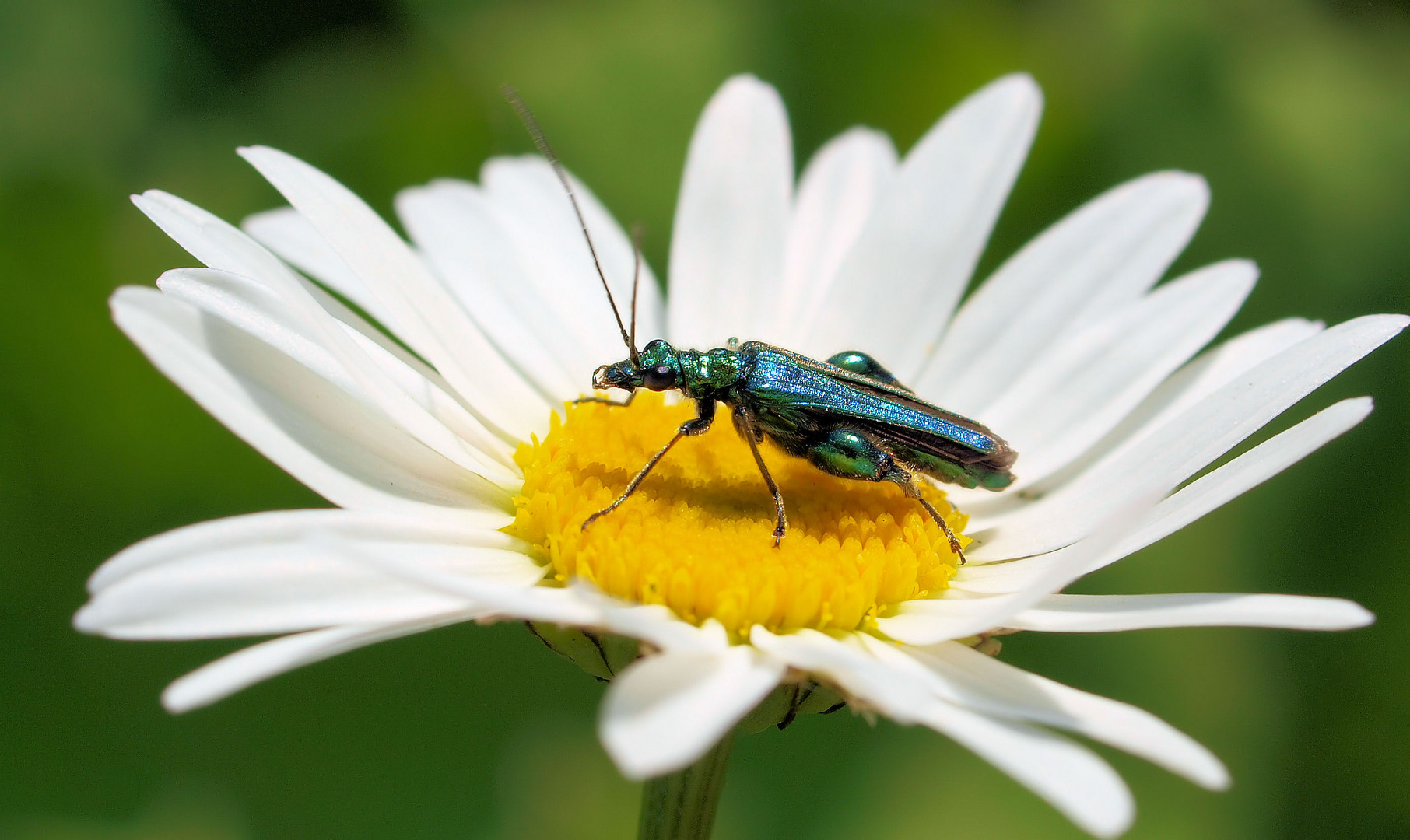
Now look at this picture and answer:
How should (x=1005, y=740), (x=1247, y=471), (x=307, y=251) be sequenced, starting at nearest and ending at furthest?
(x=1005, y=740), (x=1247, y=471), (x=307, y=251)

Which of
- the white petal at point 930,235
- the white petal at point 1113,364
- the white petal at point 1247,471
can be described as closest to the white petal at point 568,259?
the white petal at point 930,235

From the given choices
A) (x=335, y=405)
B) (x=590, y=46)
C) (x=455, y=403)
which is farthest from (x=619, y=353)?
(x=590, y=46)

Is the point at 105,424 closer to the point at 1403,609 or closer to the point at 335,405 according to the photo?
the point at 335,405

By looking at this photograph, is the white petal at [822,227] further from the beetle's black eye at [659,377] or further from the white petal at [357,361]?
the white petal at [357,361]

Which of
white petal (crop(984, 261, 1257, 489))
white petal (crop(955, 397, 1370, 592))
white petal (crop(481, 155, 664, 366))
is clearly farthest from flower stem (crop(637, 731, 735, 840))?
white petal (crop(481, 155, 664, 366))

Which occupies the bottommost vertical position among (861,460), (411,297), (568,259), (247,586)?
(247,586)

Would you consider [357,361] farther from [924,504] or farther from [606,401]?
[924,504]

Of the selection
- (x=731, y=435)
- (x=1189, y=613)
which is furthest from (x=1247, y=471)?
(x=731, y=435)
